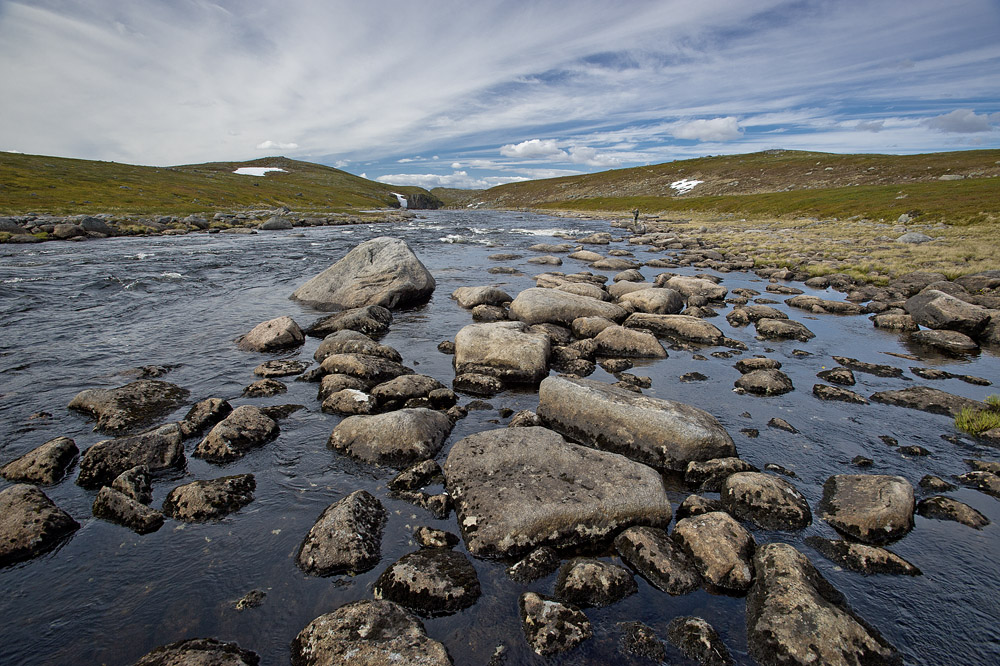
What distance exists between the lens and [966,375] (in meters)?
12.2

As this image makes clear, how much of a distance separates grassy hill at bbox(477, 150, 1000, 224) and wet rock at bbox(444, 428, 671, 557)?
53.3 m

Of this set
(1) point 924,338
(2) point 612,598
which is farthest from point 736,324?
(2) point 612,598

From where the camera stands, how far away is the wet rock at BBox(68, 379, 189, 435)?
30.1ft

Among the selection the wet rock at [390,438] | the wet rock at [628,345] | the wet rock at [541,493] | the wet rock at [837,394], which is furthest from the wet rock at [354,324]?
the wet rock at [837,394]

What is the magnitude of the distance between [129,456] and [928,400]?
16.2m

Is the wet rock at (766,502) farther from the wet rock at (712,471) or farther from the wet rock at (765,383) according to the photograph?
the wet rock at (765,383)

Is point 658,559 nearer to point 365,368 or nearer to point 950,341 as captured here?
point 365,368

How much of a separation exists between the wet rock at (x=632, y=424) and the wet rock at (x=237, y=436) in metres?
5.53

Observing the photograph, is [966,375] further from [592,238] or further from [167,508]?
[592,238]

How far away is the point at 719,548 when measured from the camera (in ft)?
19.8

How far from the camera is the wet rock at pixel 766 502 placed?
676 cm

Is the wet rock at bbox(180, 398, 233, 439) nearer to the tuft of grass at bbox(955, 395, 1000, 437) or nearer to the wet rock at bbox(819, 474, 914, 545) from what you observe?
the wet rock at bbox(819, 474, 914, 545)

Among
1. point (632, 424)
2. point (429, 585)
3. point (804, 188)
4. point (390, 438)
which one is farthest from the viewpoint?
point (804, 188)

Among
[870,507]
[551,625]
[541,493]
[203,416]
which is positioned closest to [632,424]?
[541,493]
